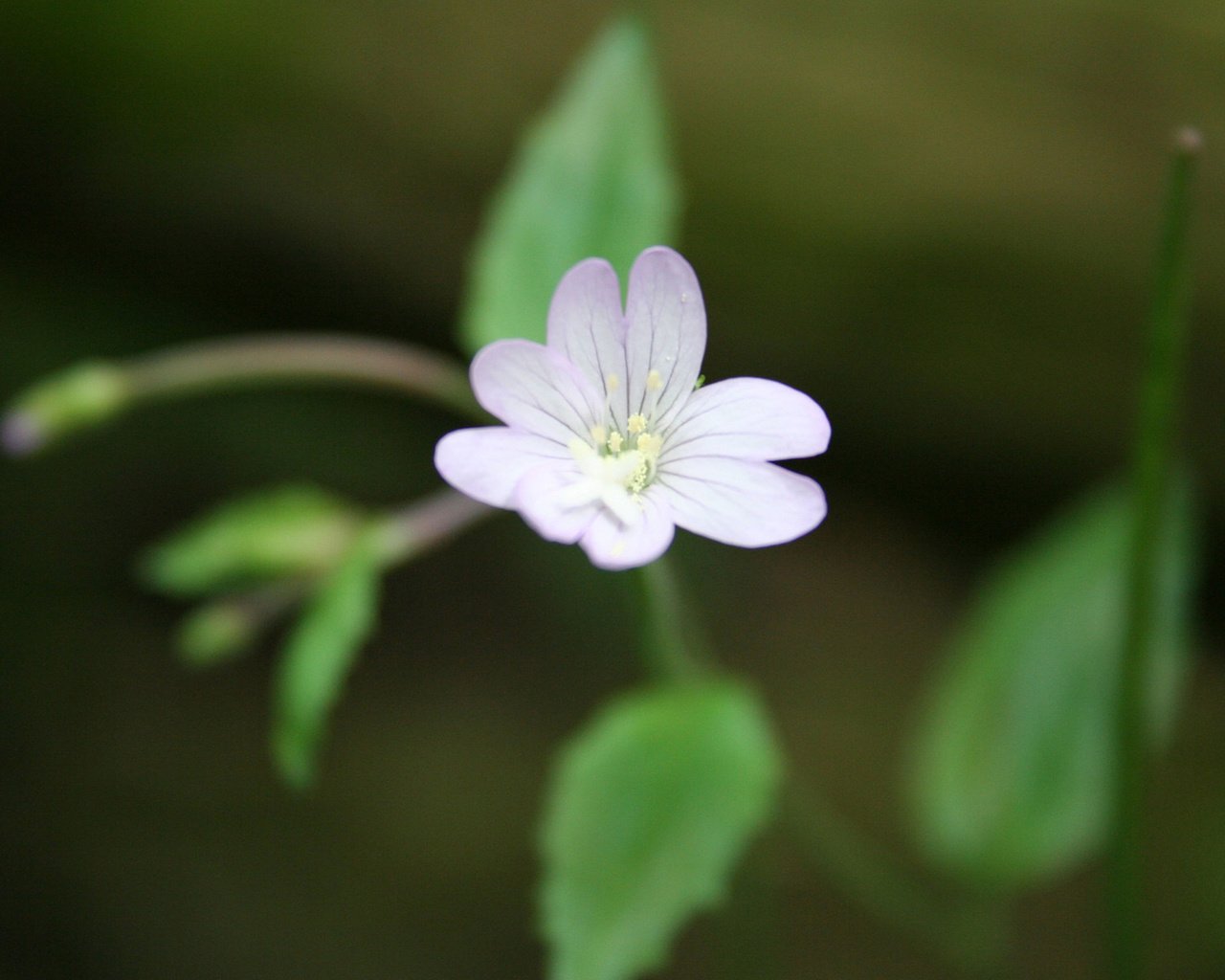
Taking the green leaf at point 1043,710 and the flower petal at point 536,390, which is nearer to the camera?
the flower petal at point 536,390

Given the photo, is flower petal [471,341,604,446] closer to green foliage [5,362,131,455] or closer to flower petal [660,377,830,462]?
flower petal [660,377,830,462]

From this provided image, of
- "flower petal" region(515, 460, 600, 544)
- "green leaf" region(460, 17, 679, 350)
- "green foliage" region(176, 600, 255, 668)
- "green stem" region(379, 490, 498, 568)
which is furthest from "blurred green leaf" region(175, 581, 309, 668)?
"flower petal" region(515, 460, 600, 544)

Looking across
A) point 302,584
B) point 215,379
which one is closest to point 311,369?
point 215,379

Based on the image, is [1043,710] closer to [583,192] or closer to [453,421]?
[583,192]

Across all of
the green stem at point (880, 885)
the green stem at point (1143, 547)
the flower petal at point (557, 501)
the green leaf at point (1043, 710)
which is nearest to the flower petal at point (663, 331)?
the flower petal at point (557, 501)

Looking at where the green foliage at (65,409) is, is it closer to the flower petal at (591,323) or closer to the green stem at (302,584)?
the green stem at (302,584)

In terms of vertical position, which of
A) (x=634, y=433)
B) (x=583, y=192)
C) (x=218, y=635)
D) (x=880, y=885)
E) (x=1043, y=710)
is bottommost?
(x=880, y=885)

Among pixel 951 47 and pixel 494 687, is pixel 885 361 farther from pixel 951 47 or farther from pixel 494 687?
pixel 494 687
